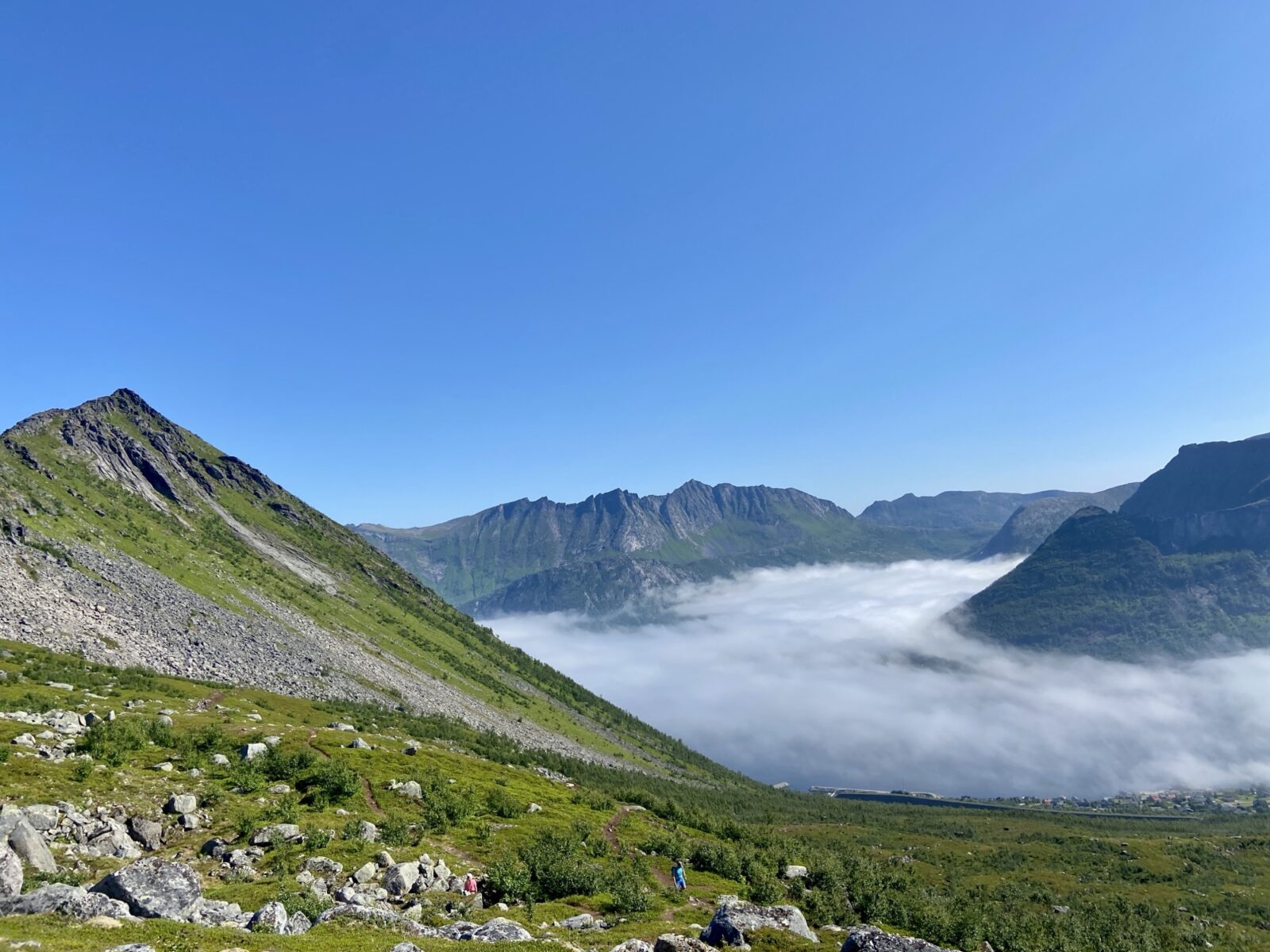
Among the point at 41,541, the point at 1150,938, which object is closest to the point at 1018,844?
the point at 1150,938

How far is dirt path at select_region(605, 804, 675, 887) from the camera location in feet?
178

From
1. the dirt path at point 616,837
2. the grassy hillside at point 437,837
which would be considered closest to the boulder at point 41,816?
the grassy hillside at point 437,837

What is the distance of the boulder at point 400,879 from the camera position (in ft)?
120

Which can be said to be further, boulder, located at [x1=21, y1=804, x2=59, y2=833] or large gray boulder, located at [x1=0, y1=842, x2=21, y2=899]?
boulder, located at [x1=21, y1=804, x2=59, y2=833]

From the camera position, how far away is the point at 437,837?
49688mm

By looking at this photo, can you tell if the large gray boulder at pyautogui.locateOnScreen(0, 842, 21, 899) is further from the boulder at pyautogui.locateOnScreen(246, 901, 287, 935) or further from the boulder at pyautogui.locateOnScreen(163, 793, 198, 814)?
the boulder at pyautogui.locateOnScreen(163, 793, 198, 814)

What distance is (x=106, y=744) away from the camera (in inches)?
1838

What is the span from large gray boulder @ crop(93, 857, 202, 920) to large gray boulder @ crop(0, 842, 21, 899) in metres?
2.80

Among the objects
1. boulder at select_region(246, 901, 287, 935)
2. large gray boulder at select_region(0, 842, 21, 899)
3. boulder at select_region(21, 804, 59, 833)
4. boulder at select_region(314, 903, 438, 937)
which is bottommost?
boulder at select_region(314, 903, 438, 937)

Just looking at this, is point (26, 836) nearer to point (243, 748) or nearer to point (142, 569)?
point (243, 748)

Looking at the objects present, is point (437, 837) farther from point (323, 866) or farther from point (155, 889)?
point (155, 889)

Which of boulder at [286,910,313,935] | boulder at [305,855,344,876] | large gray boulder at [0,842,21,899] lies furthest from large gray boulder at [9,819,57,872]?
boulder at [305,855,344,876]

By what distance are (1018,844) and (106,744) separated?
22138 centimetres

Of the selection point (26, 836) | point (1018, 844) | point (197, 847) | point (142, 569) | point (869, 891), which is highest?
point (142, 569)
